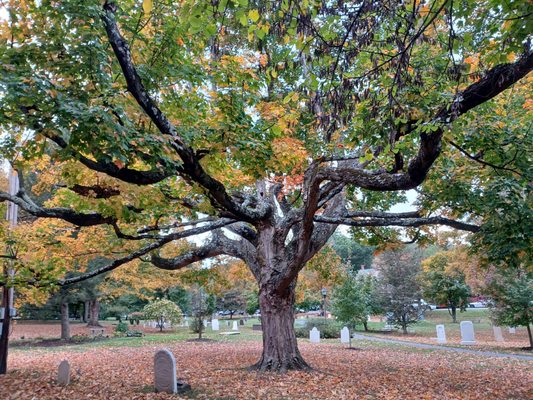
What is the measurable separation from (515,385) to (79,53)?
11.0 metres

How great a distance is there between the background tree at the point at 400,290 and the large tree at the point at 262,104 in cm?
2115

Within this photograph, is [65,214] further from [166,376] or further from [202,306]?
[202,306]

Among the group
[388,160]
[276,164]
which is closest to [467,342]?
[388,160]

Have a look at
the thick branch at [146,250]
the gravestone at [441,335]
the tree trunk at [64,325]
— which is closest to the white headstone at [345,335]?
the gravestone at [441,335]

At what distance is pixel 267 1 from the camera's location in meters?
4.26

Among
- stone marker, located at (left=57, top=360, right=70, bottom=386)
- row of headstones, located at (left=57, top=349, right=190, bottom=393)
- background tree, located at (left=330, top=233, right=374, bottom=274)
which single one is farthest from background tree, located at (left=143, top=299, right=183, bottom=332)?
background tree, located at (left=330, top=233, right=374, bottom=274)

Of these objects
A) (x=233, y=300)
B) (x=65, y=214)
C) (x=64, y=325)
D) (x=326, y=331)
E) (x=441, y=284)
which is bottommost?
(x=326, y=331)

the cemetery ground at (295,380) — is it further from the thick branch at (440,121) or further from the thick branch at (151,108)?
the thick branch at (440,121)

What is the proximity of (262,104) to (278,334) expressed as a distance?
5.92m

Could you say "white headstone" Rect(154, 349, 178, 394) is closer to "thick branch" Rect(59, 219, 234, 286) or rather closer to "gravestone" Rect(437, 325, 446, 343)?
"thick branch" Rect(59, 219, 234, 286)

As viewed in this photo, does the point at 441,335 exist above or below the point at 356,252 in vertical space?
below

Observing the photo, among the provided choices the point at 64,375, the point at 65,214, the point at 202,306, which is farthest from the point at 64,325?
the point at 65,214

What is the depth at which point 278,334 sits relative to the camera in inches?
404

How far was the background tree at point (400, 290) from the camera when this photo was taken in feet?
96.5
